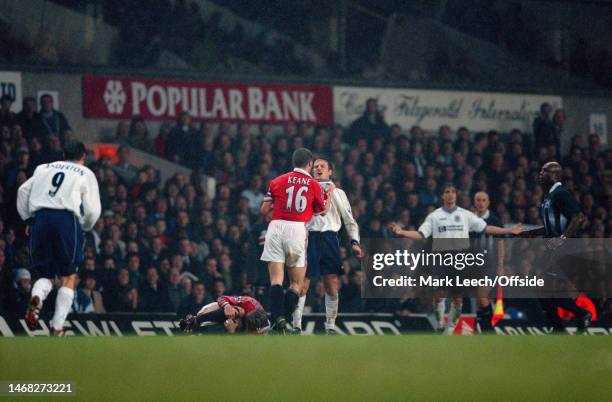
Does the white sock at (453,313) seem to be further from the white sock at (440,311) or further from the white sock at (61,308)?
the white sock at (61,308)

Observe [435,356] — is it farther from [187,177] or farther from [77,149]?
[187,177]

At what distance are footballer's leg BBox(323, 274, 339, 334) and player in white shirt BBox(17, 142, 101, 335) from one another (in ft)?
11.5

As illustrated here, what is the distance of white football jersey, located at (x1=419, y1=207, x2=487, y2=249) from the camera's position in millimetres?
15758

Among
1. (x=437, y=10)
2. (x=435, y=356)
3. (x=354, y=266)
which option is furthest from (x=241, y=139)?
(x=435, y=356)

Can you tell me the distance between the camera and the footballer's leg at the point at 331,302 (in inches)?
542

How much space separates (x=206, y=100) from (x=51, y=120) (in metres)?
4.80

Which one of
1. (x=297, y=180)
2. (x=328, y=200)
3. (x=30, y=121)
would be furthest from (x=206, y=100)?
(x=297, y=180)

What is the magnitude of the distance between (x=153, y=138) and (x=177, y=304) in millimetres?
6423

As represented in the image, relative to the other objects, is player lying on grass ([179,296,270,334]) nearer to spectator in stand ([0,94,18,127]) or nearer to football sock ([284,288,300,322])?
A: football sock ([284,288,300,322])

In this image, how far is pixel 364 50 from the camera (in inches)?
1003

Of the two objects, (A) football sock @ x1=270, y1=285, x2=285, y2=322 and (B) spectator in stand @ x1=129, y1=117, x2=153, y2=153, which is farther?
(B) spectator in stand @ x1=129, y1=117, x2=153, y2=153

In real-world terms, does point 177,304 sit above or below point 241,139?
below
